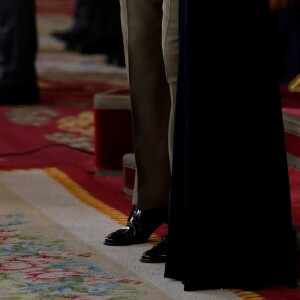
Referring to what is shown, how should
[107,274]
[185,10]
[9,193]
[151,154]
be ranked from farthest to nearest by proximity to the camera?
[9,193], [151,154], [107,274], [185,10]

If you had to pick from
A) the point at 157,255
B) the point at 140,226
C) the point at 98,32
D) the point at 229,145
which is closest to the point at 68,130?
the point at 140,226

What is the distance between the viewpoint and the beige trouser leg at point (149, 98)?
8.45 ft

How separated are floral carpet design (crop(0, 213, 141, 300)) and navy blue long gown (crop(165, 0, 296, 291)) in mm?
186

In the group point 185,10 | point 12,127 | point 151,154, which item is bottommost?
point 12,127

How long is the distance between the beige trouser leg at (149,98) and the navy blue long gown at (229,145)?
213 mm

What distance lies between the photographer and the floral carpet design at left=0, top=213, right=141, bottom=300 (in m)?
2.31

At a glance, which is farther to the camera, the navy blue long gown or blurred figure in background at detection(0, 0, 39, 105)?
blurred figure in background at detection(0, 0, 39, 105)

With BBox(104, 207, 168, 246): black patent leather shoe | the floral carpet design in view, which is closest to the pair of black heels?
BBox(104, 207, 168, 246): black patent leather shoe

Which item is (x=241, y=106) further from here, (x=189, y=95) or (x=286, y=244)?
(x=286, y=244)

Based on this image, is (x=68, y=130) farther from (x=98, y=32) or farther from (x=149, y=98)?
(x=98, y=32)

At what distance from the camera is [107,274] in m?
2.46

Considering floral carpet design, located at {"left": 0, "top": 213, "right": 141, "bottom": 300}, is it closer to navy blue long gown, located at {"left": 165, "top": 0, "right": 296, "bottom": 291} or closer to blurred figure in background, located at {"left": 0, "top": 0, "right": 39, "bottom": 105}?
navy blue long gown, located at {"left": 165, "top": 0, "right": 296, "bottom": 291}

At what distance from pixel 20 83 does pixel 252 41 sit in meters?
3.19

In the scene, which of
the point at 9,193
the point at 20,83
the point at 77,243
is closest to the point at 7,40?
the point at 20,83
